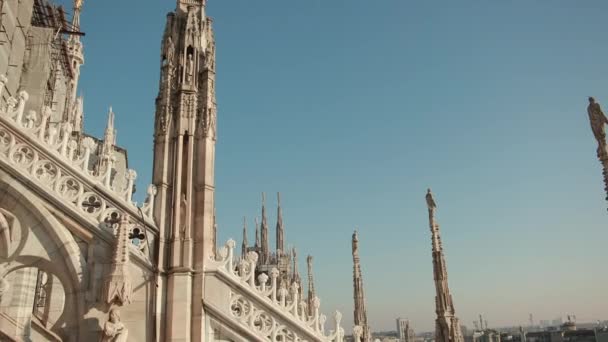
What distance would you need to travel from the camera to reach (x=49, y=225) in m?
7.90

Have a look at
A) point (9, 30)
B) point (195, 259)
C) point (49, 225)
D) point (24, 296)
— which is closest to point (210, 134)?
point (195, 259)

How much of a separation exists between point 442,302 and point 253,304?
Answer: 1103 centimetres

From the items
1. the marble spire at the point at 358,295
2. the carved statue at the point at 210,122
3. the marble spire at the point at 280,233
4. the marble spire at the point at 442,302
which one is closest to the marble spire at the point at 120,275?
the carved statue at the point at 210,122

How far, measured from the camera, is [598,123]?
45.8ft

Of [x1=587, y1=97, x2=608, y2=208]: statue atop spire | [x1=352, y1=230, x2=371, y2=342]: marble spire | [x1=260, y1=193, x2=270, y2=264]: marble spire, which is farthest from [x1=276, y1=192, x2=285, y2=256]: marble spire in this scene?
[x1=587, y1=97, x2=608, y2=208]: statue atop spire

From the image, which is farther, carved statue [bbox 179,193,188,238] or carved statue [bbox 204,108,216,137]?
carved statue [bbox 204,108,216,137]

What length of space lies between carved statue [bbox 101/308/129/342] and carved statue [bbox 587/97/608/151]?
13919 mm

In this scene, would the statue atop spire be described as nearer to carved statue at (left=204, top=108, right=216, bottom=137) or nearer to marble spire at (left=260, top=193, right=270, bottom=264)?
carved statue at (left=204, top=108, right=216, bottom=137)

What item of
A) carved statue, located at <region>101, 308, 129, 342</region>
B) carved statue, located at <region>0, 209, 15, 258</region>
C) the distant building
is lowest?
the distant building

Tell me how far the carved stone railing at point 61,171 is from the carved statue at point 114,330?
4.88 feet

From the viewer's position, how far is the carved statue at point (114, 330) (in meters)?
7.08

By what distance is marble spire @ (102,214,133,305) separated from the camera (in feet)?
24.0

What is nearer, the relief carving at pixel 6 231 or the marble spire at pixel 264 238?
the relief carving at pixel 6 231

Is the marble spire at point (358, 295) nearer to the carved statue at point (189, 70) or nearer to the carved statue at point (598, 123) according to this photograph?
the carved statue at point (598, 123)
